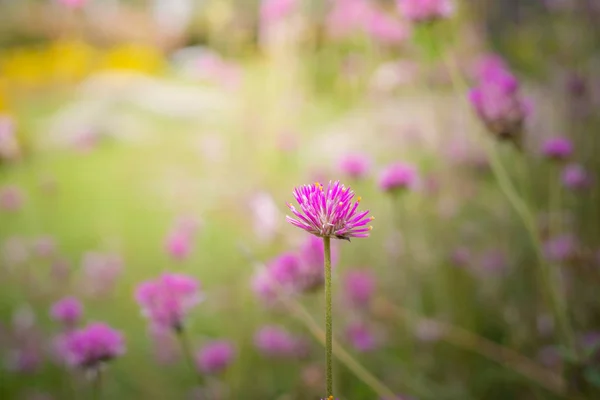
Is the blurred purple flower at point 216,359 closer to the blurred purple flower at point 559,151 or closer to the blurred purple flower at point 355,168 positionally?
the blurred purple flower at point 355,168

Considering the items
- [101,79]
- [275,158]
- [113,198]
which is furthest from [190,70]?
[275,158]

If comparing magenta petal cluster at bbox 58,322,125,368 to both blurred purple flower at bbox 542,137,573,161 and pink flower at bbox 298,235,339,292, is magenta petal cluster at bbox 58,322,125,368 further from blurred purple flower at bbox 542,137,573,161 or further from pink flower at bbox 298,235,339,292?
blurred purple flower at bbox 542,137,573,161

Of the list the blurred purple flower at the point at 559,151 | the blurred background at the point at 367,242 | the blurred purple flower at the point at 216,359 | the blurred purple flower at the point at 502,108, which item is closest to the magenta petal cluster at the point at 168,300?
the blurred background at the point at 367,242

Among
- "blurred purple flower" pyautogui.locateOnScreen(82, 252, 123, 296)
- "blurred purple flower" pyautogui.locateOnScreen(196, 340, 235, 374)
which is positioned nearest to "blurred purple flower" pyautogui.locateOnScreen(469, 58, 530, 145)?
"blurred purple flower" pyautogui.locateOnScreen(196, 340, 235, 374)

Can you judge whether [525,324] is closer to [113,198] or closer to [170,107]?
[113,198]

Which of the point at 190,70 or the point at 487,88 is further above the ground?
the point at 190,70

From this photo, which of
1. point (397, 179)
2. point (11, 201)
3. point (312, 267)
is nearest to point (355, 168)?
point (397, 179)

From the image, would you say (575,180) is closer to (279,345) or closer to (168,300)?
(279,345)
